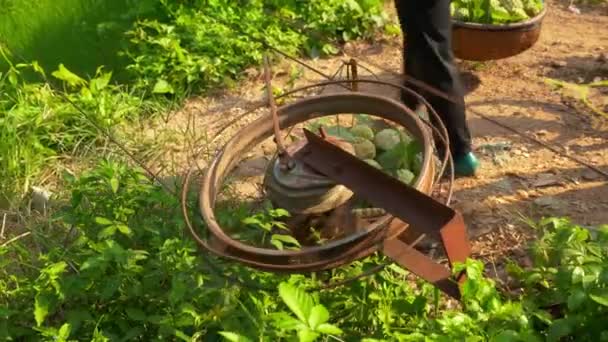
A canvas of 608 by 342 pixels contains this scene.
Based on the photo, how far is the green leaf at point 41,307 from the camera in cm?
294

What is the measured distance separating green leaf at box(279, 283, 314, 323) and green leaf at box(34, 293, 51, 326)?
986 millimetres

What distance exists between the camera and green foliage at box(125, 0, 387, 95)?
203 inches

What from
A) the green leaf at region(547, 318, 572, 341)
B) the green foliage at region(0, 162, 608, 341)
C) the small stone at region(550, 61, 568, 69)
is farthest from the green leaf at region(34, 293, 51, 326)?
the small stone at region(550, 61, 568, 69)

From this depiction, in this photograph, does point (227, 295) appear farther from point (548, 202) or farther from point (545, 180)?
point (545, 180)

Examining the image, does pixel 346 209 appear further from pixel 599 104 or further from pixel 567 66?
pixel 567 66

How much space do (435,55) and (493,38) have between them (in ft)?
3.55

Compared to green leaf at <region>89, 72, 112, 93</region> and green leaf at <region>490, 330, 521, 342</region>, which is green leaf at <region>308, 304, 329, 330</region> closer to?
green leaf at <region>490, 330, 521, 342</region>

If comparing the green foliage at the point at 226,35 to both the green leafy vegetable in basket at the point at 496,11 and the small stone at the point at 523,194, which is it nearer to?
the green leafy vegetable in basket at the point at 496,11

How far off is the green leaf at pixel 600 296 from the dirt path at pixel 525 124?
3.39 feet

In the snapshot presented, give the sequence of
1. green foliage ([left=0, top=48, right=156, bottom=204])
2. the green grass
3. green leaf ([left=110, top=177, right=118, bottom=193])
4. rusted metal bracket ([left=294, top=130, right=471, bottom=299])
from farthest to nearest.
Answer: the green grass
green foliage ([left=0, top=48, right=156, bottom=204])
green leaf ([left=110, top=177, right=118, bottom=193])
rusted metal bracket ([left=294, top=130, right=471, bottom=299])

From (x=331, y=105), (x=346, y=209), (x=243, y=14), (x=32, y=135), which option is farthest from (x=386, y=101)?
(x=243, y=14)

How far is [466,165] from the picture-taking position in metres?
4.07

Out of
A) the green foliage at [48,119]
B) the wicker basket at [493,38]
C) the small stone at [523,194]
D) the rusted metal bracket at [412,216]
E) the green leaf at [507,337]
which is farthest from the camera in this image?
the wicker basket at [493,38]

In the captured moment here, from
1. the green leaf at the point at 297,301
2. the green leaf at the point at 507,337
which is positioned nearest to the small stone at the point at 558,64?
the green leaf at the point at 507,337
